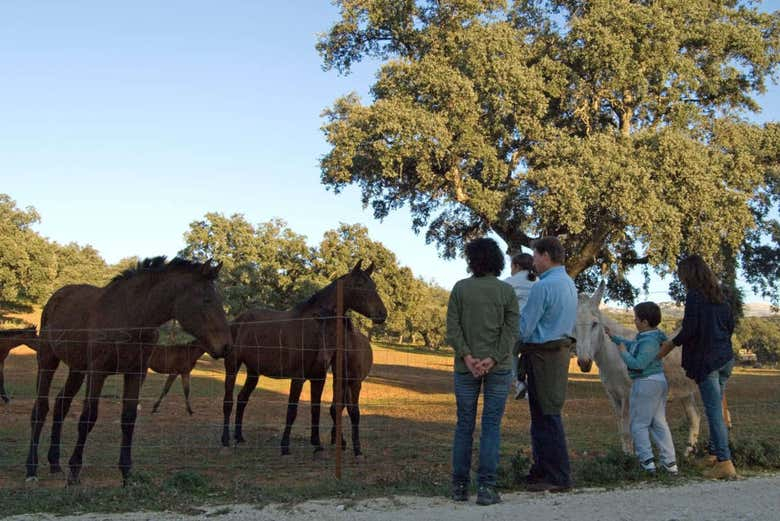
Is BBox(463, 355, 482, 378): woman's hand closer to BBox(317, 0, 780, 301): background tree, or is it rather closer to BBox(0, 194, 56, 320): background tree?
BBox(317, 0, 780, 301): background tree

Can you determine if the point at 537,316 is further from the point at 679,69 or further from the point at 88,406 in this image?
the point at 679,69

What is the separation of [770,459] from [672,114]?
1377 centimetres

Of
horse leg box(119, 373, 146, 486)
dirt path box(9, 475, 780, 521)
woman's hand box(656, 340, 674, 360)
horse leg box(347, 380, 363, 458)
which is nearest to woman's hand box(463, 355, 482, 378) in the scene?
dirt path box(9, 475, 780, 521)

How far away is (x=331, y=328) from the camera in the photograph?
982cm

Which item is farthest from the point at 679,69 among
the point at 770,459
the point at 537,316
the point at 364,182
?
the point at 537,316

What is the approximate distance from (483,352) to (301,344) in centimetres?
460

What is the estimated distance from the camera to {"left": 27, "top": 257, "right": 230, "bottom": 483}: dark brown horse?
7102 millimetres

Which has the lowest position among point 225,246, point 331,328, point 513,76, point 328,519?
point 328,519

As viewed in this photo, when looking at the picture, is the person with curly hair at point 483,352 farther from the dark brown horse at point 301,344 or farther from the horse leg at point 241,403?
the horse leg at point 241,403

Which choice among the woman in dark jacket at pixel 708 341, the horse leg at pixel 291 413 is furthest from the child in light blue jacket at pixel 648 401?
the horse leg at pixel 291 413

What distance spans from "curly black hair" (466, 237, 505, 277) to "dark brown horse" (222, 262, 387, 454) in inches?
135

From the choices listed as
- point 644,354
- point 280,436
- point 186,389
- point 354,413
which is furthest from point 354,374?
point 186,389

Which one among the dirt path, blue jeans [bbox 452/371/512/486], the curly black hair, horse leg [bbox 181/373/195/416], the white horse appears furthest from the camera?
horse leg [bbox 181/373/195/416]

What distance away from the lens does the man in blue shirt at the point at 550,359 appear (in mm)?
6406
